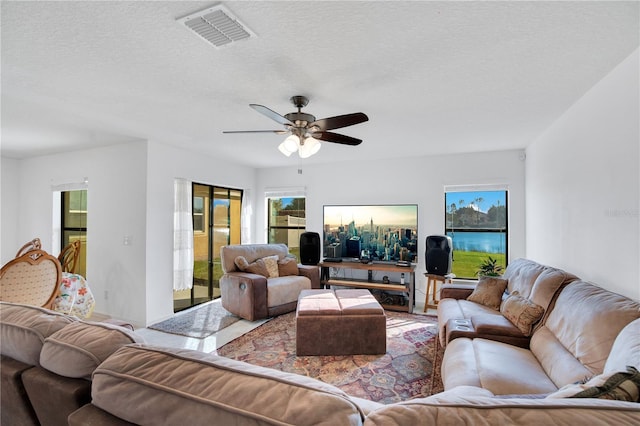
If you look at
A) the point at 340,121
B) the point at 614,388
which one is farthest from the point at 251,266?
the point at 614,388

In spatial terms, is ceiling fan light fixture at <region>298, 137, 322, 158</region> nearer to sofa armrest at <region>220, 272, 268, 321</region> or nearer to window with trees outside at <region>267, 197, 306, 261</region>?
sofa armrest at <region>220, 272, 268, 321</region>

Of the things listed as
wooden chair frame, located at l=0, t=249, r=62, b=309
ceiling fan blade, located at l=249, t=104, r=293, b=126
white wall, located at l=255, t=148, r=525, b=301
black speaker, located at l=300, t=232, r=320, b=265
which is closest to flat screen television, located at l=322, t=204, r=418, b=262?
white wall, located at l=255, t=148, r=525, b=301

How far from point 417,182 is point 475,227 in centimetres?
108

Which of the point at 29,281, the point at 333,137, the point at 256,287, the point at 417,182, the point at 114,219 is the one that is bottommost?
the point at 256,287

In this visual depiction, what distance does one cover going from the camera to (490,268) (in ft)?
13.2

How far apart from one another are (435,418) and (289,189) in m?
5.13

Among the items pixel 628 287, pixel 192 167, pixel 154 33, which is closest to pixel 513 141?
pixel 628 287

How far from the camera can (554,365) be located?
1.69 meters

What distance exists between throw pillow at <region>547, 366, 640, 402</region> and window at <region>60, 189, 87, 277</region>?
548cm

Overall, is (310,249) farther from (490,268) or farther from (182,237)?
(490,268)

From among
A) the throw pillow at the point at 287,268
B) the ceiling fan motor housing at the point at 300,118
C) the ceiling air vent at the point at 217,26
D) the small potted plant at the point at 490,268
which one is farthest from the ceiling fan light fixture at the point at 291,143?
the small potted plant at the point at 490,268

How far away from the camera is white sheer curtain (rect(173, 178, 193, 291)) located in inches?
161

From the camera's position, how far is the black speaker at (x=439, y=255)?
4074 millimetres

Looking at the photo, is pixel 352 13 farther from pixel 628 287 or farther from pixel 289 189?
pixel 289 189
